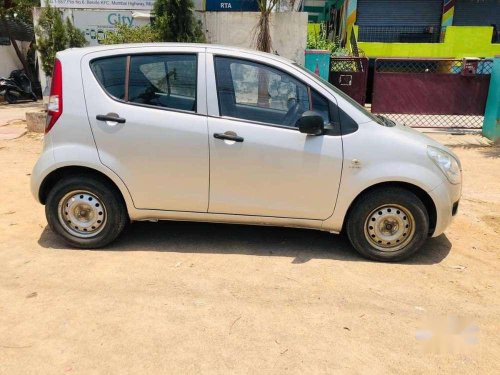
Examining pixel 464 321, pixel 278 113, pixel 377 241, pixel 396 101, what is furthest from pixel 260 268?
pixel 396 101

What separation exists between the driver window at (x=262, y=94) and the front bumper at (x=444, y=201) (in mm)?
1341

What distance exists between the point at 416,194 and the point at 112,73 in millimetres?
2887

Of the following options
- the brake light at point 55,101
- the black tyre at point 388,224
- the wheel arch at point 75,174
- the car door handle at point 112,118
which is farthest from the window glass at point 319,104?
the brake light at point 55,101

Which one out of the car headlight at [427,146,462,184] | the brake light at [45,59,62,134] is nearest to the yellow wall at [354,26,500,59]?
the car headlight at [427,146,462,184]

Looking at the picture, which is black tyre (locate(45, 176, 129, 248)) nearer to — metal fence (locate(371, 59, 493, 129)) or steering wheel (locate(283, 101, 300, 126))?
steering wheel (locate(283, 101, 300, 126))

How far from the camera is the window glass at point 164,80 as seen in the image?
4.09 metres

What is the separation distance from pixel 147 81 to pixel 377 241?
249 centimetres

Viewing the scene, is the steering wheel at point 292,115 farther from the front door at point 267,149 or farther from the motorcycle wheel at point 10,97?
the motorcycle wheel at point 10,97

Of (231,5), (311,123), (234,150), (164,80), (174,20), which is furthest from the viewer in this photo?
(231,5)

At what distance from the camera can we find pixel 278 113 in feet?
13.4

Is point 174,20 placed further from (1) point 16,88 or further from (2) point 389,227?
(1) point 16,88

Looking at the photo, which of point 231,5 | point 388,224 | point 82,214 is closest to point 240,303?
point 388,224

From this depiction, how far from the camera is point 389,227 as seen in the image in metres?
4.16

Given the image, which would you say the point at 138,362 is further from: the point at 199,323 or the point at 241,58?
the point at 241,58
